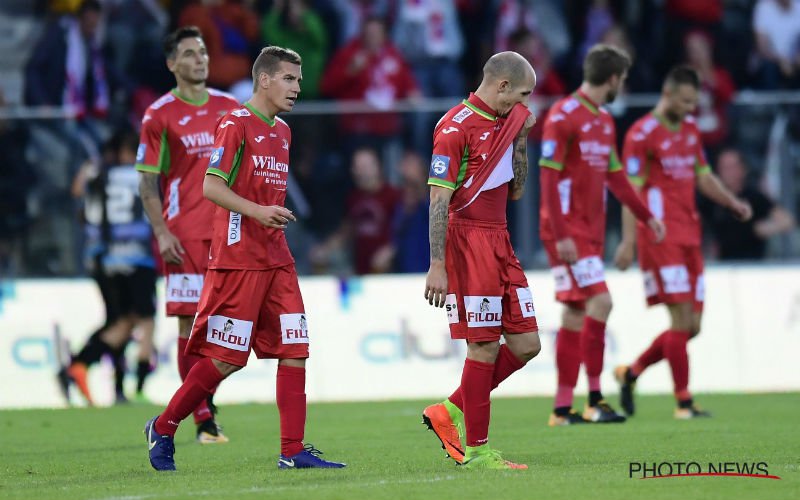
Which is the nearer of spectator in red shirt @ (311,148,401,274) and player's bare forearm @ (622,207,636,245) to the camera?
player's bare forearm @ (622,207,636,245)

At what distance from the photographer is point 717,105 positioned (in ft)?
49.0

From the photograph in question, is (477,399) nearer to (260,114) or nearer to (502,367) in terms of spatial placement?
(502,367)

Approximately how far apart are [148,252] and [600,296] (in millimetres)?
5256

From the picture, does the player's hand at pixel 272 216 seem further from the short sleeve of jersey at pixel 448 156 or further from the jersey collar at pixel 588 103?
the jersey collar at pixel 588 103

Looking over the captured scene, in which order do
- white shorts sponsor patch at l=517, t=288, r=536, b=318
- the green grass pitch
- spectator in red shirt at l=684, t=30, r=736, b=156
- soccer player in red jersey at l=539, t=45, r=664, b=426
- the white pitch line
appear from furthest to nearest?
spectator in red shirt at l=684, t=30, r=736, b=156 → soccer player in red jersey at l=539, t=45, r=664, b=426 → white shorts sponsor patch at l=517, t=288, r=536, b=318 → the green grass pitch → the white pitch line

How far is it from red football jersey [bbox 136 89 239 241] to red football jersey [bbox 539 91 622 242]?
2478 millimetres

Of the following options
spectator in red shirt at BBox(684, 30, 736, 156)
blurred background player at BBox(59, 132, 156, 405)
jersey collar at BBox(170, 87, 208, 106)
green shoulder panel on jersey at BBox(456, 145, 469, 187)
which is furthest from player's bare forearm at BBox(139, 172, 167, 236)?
spectator in red shirt at BBox(684, 30, 736, 156)

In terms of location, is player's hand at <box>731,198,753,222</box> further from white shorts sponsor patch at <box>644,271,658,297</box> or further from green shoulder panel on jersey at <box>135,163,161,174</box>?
green shoulder panel on jersey at <box>135,163,161,174</box>

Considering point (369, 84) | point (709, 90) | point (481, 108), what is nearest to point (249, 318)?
point (481, 108)

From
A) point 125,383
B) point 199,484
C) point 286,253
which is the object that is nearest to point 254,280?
point 286,253

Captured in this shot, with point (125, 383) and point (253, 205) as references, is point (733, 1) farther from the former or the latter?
point (253, 205)

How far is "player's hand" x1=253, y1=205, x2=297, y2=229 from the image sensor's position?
7.42 meters

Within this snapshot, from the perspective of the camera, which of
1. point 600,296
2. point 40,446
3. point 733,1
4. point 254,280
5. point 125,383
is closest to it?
point 254,280

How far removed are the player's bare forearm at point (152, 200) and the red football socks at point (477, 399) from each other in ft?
8.71
